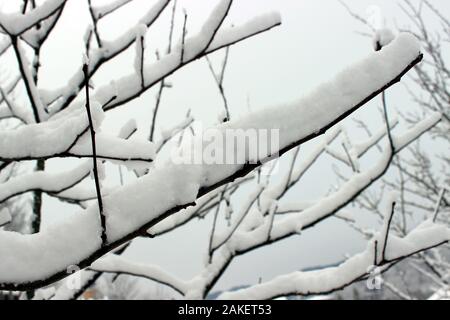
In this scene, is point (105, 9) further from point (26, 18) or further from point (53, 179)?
point (53, 179)

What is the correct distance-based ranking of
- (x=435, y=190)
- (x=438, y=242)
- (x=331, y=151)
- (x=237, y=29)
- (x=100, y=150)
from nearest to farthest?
1. (x=100, y=150)
2. (x=438, y=242)
3. (x=237, y=29)
4. (x=331, y=151)
5. (x=435, y=190)

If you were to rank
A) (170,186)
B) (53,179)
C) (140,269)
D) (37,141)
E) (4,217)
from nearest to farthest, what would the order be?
(170,186)
(37,141)
(4,217)
(53,179)
(140,269)

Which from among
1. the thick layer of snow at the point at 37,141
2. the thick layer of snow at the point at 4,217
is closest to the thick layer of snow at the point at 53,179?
the thick layer of snow at the point at 4,217

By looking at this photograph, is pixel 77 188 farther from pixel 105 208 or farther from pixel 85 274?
pixel 105 208

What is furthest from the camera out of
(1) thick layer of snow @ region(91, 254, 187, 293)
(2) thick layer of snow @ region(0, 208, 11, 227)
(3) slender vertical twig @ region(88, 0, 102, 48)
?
(1) thick layer of snow @ region(91, 254, 187, 293)

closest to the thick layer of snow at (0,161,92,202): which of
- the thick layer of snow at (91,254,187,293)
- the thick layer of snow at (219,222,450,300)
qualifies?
the thick layer of snow at (91,254,187,293)

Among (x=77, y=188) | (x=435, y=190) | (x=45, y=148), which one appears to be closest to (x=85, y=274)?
(x=77, y=188)

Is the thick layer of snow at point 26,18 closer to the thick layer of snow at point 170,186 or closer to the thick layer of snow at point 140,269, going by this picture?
the thick layer of snow at point 170,186

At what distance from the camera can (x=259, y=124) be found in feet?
2.73

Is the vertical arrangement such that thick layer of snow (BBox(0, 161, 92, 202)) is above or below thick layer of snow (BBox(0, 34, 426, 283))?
above

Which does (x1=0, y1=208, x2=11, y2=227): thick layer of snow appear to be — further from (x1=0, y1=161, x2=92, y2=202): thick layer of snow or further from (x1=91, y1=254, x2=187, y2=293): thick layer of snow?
(x1=91, y1=254, x2=187, y2=293): thick layer of snow

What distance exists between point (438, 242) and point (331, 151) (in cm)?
110

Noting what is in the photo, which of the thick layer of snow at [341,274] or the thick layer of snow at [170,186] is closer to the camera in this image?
the thick layer of snow at [170,186]

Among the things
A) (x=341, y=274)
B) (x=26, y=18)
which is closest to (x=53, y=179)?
(x=26, y=18)
